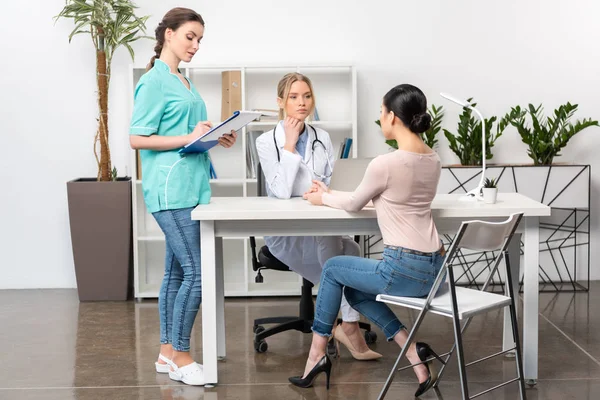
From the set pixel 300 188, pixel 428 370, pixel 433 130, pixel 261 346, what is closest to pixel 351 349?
pixel 261 346

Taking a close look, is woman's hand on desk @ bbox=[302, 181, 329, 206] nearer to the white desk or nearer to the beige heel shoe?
the white desk

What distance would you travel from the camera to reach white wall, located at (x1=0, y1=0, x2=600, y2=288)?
569 centimetres

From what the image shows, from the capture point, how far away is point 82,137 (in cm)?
574

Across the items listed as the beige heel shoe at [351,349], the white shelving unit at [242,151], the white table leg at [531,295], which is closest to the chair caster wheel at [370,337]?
the beige heel shoe at [351,349]

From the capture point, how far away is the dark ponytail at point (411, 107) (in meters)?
3.25

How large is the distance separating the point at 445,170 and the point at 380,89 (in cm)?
79

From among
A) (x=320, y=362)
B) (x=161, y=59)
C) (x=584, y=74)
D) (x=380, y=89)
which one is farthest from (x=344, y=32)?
(x=320, y=362)

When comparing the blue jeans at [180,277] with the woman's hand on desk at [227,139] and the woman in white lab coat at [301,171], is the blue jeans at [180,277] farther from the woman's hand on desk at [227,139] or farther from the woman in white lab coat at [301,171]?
the woman in white lab coat at [301,171]

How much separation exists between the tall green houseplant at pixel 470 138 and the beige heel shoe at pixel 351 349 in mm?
1921

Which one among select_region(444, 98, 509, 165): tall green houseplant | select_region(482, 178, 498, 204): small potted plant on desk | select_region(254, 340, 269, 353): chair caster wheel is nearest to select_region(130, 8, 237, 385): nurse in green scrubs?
select_region(254, 340, 269, 353): chair caster wheel

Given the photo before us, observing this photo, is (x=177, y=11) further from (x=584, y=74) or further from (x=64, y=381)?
(x=584, y=74)

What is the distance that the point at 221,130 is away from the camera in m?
3.42

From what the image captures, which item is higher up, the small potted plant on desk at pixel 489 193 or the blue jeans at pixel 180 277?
the small potted plant on desk at pixel 489 193

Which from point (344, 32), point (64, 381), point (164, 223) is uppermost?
point (344, 32)
